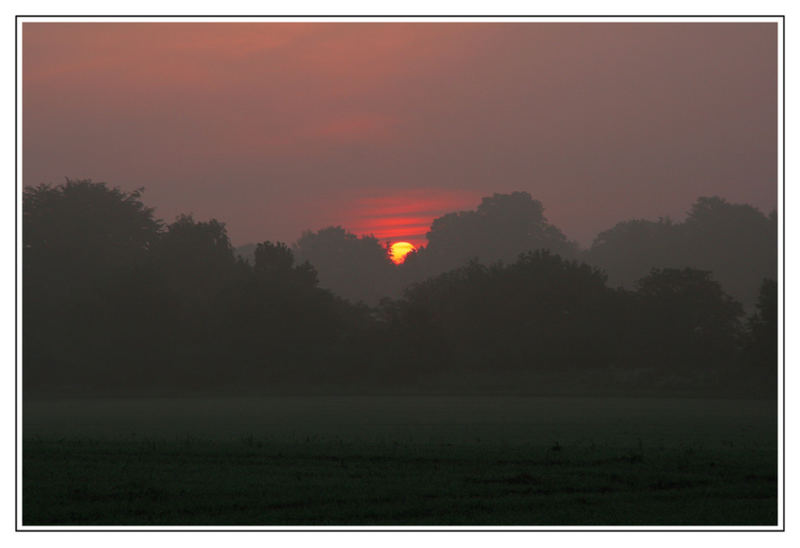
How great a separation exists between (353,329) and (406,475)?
203 ft

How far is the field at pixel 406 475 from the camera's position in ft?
48.5

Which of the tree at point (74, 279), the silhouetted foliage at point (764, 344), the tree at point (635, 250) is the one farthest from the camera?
the tree at point (635, 250)

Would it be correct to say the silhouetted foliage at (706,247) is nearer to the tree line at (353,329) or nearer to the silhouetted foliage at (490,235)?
the silhouetted foliage at (490,235)

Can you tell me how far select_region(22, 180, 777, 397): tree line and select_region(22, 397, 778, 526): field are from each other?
3864 centimetres

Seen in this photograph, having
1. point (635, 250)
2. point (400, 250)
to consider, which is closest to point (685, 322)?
point (635, 250)

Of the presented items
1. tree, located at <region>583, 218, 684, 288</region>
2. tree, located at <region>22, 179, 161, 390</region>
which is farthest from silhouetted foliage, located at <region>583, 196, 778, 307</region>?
tree, located at <region>22, 179, 161, 390</region>

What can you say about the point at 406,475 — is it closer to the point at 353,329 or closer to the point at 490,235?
the point at 353,329

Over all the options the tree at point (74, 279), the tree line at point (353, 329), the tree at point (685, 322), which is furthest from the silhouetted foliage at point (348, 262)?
the tree at point (685, 322)

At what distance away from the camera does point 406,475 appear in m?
18.3

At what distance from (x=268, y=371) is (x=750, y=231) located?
3093 inches

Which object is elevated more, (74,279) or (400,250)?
(400,250)

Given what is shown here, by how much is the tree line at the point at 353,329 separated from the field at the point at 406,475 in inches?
1521
